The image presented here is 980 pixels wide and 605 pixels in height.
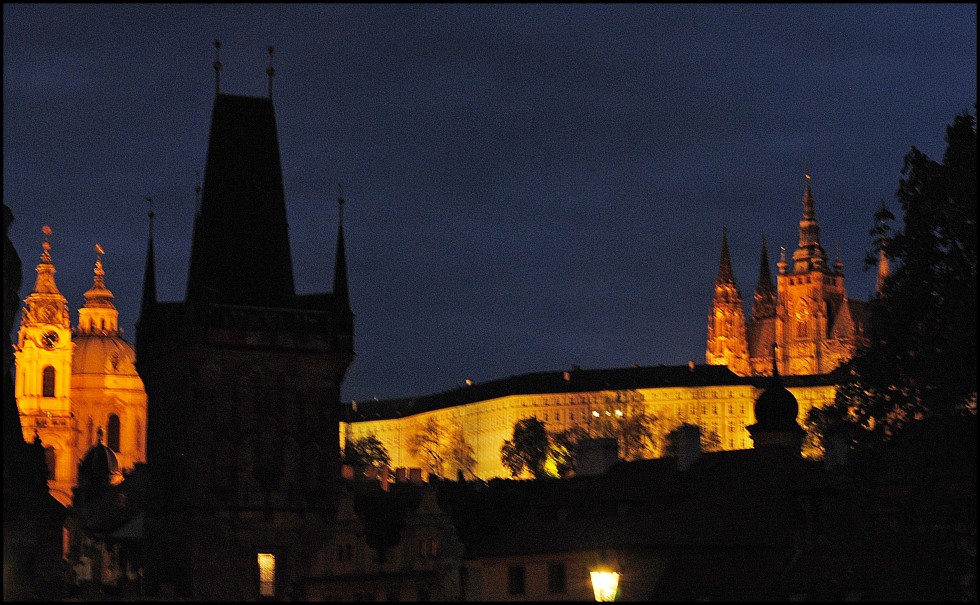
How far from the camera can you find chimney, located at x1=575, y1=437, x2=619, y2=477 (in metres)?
124

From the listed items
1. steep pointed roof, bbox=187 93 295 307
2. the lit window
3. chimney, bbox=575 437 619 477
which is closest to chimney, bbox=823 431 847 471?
chimney, bbox=575 437 619 477

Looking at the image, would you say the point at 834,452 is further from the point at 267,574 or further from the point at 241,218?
the point at 241,218

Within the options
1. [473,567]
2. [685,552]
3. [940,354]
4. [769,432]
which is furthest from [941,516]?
[769,432]

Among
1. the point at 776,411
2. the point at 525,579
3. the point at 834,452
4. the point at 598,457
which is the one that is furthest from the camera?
the point at 776,411

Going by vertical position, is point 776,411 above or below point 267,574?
above

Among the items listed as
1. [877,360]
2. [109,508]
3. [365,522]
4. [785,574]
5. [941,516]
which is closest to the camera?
[941,516]

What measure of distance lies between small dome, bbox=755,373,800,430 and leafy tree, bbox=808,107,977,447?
143ft

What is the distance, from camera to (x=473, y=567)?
10888 cm

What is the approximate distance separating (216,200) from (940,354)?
2000 inches

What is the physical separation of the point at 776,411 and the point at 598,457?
1234cm

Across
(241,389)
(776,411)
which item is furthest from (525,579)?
(776,411)

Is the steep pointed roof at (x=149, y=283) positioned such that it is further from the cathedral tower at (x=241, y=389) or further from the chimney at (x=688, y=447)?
the chimney at (x=688, y=447)

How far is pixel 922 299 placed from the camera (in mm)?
84812

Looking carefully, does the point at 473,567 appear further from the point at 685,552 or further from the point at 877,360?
the point at 877,360
